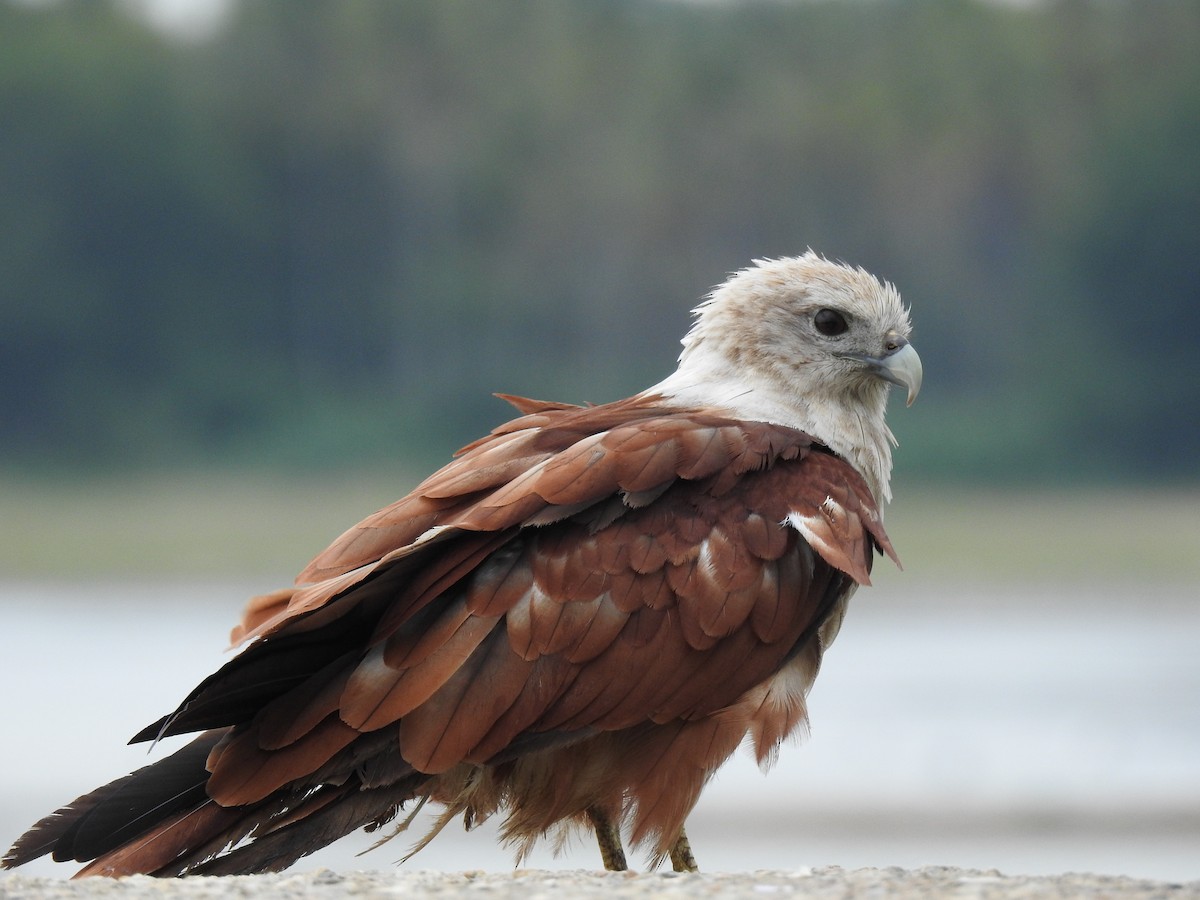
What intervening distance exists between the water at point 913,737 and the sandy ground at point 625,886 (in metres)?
5.45

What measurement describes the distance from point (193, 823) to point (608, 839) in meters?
1.23

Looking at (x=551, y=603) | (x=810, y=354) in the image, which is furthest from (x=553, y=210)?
(x=551, y=603)

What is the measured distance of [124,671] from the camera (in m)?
17.2

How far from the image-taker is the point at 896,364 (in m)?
6.04

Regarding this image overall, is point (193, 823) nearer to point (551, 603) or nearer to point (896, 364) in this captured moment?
point (551, 603)

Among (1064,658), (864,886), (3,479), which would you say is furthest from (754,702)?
(3,479)

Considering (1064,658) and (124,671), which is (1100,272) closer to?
(1064,658)

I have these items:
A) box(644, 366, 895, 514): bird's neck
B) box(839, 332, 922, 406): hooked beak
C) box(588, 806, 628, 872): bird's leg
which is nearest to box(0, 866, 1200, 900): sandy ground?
box(588, 806, 628, 872): bird's leg

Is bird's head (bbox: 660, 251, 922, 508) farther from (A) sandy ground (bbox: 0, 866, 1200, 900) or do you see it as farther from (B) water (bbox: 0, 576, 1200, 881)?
(B) water (bbox: 0, 576, 1200, 881)

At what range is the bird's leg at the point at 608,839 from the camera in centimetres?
517

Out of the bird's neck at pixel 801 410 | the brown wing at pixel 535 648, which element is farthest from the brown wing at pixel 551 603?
the bird's neck at pixel 801 410

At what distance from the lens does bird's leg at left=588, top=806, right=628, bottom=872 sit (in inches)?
204

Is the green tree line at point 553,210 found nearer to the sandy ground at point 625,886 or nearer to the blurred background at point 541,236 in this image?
the blurred background at point 541,236

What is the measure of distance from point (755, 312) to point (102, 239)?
1534 inches
